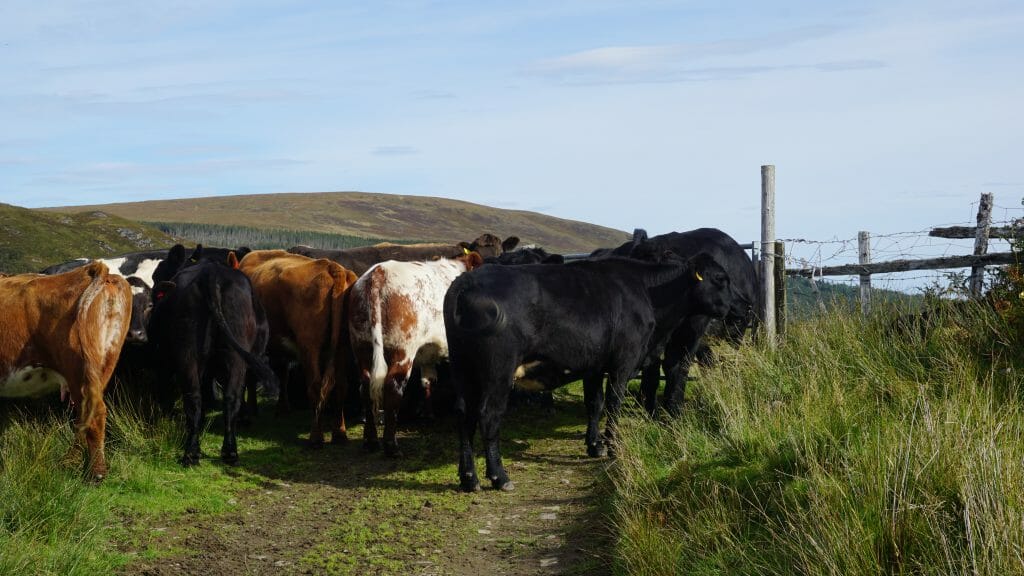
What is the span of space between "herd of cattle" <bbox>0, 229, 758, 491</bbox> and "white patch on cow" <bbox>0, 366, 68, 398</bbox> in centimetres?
1

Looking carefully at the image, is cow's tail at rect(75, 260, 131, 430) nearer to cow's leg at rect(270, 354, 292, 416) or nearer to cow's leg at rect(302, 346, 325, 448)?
cow's leg at rect(302, 346, 325, 448)

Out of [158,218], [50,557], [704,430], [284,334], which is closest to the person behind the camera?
[50,557]

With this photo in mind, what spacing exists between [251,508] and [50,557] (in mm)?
2189

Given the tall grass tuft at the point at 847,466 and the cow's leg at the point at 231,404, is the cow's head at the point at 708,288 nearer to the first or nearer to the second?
the tall grass tuft at the point at 847,466

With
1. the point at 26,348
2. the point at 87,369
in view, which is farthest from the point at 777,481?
the point at 26,348

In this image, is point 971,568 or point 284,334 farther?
point 284,334

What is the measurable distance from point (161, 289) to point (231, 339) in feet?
5.84

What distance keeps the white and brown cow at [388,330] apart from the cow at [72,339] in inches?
90.7

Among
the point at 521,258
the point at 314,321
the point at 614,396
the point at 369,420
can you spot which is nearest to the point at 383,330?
the point at 369,420

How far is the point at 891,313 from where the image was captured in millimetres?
10000

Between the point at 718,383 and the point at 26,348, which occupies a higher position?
the point at 26,348

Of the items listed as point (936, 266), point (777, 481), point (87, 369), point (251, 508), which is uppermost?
point (936, 266)

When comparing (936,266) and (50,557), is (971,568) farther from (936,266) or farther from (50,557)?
(936,266)

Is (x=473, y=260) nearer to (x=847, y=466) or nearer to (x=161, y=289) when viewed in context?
(x=161, y=289)
